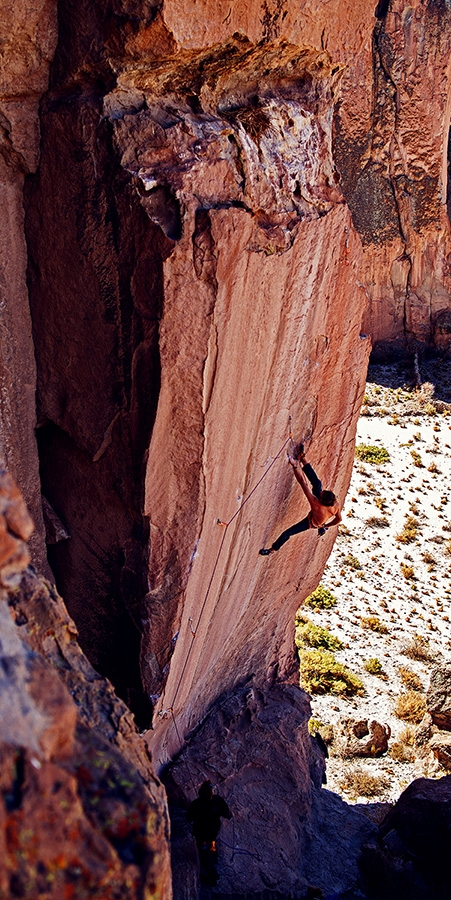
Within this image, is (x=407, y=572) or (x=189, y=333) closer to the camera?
(x=189, y=333)

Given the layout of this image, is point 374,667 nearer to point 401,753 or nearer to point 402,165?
point 401,753

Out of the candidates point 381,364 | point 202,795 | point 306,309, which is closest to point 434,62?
point 381,364

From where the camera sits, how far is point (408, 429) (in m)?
19.7

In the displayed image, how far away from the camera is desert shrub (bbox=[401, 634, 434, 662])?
12541mm

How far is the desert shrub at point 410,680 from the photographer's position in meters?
12.0

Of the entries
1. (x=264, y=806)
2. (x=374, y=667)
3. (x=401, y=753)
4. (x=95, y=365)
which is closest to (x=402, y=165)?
(x=374, y=667)

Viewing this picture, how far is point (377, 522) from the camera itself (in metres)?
15.9

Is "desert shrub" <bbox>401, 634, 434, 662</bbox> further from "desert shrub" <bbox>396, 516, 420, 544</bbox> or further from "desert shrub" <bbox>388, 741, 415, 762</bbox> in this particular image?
"desert shrub" <bbox>396, 516, 420, 544</bbox>

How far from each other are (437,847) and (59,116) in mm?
7786

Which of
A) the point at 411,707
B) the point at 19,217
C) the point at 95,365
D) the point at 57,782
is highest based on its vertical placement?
the point at 19,217

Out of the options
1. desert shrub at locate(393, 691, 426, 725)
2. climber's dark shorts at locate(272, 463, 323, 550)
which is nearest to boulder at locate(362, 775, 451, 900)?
desert shrub at locate(393, 691, 426, 725)

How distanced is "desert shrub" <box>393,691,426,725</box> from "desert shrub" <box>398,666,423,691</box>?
0.60 feet

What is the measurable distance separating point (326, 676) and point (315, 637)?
37.5 inches

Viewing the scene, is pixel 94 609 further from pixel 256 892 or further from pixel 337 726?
pixel 337 726
